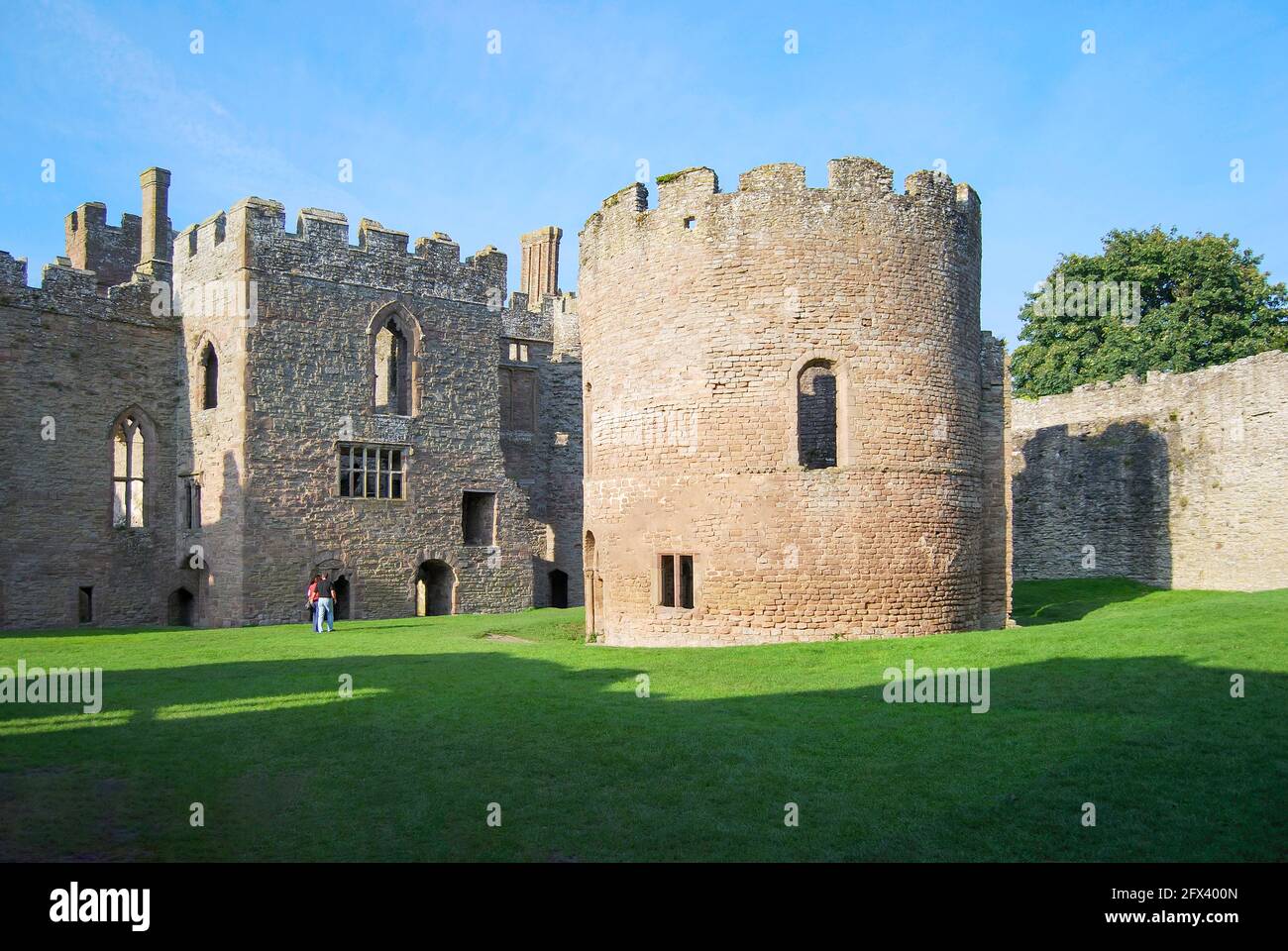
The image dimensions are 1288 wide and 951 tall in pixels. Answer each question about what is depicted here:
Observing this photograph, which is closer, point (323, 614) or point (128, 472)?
point (323, 614)

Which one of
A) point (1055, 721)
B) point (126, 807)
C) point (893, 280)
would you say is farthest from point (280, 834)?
point (893, 280)

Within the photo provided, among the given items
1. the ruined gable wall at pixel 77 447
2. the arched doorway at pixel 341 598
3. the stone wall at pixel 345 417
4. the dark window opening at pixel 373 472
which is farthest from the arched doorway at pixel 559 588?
the ruined gable wall at pixel 77 447

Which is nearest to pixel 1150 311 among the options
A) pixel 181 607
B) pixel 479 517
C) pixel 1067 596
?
pixel 1067 596

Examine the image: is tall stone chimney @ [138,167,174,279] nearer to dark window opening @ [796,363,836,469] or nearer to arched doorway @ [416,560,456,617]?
arched doorway @ [416,560,456,617]

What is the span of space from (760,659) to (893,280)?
7.47 meters

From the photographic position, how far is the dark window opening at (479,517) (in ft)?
102

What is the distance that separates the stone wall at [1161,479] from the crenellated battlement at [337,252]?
1778 centimetres

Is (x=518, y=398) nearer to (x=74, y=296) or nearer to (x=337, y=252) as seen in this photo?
(x=337, y=252)

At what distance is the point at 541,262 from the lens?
44625 millimetres

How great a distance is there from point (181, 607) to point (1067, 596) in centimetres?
2361

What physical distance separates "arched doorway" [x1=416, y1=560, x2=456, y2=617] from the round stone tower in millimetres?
11370

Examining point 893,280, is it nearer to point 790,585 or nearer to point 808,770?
point 790,585

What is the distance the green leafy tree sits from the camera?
41406 mm

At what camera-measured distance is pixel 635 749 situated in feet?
32.7
